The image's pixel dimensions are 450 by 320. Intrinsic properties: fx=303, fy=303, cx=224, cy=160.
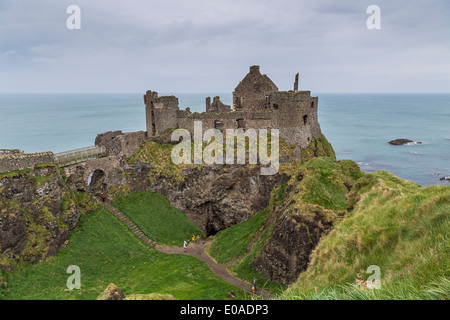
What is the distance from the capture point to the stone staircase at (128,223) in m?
→ 34.8

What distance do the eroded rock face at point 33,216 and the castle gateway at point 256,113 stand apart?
57.6 feet

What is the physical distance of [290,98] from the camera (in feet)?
130

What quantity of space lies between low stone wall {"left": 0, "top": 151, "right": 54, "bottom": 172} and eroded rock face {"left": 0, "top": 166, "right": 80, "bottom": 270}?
80 cm

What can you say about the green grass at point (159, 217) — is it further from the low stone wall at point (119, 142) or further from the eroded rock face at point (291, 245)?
the eroded rock face at point (291, 245)

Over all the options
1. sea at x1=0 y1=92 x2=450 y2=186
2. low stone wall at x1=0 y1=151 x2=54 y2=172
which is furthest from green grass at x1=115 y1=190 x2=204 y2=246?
sea at x1=0 y1=92 x2=450 y2=186

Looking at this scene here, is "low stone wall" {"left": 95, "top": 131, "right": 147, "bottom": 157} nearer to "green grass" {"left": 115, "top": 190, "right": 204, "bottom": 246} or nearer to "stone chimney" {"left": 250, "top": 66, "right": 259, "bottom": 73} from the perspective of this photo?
"green grass" {"left": 115, "top": 190, "right": 204, "bottom": 246}

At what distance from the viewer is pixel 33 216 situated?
92.7 feet

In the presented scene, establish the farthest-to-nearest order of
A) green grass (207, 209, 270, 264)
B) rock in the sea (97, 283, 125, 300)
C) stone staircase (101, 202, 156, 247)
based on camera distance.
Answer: stone staircase (101, 202, 156, 247) → green grass (207, 209, 270, 264) → rock in the sea (97, 283, 125, 300)

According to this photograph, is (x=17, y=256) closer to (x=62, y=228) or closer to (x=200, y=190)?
(x=62, y=228)

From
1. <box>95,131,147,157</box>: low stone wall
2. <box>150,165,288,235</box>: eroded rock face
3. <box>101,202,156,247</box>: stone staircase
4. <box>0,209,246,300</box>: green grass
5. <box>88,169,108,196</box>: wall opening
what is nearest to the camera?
<box>0,209,246,300</box>: green grass

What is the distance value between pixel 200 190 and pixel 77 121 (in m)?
152

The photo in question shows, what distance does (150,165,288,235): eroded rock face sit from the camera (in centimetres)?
3938
